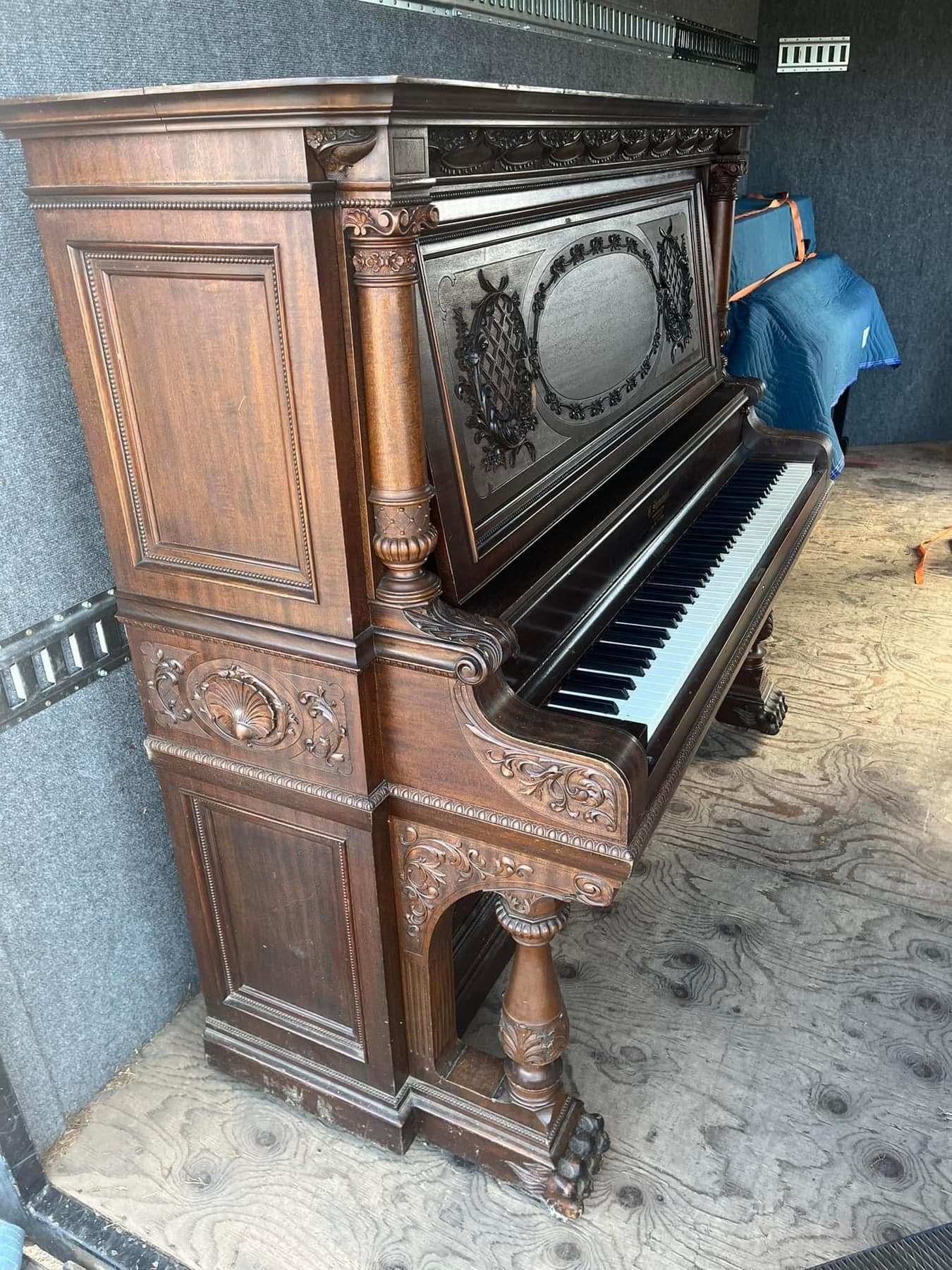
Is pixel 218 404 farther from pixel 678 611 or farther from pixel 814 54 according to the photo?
pixel 814 54

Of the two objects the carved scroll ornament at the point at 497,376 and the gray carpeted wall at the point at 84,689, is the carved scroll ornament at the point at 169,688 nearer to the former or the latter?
the gray carpeted wall at the point at 84,689

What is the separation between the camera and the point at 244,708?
4.60 feet

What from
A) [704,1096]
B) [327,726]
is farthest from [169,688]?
[704,1096]

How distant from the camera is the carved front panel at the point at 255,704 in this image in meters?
1.33

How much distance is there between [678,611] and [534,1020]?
72 centimetres

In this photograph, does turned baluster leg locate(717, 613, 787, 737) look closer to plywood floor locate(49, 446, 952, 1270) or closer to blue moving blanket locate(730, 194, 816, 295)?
plywood floor locate(49, 446, 952, 1270)

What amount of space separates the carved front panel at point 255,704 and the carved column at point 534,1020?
349 millimetres

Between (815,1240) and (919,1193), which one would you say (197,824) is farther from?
(919,1193)

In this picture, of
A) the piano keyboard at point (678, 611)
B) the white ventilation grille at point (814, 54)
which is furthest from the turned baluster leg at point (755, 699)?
the white ventilation grille at point (814, 54)

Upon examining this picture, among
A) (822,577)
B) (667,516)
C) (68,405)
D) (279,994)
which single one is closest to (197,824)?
(279,994)

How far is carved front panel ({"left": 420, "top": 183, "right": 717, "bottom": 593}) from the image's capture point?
134 cm

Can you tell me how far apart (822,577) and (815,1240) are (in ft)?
8.98

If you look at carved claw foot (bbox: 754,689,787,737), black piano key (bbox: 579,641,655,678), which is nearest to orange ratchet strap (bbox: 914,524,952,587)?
carved claw foot (bbox: 754,689,787,737)

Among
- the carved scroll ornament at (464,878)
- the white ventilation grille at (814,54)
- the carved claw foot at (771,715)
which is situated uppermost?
the white ventilation grille at (814,54)
